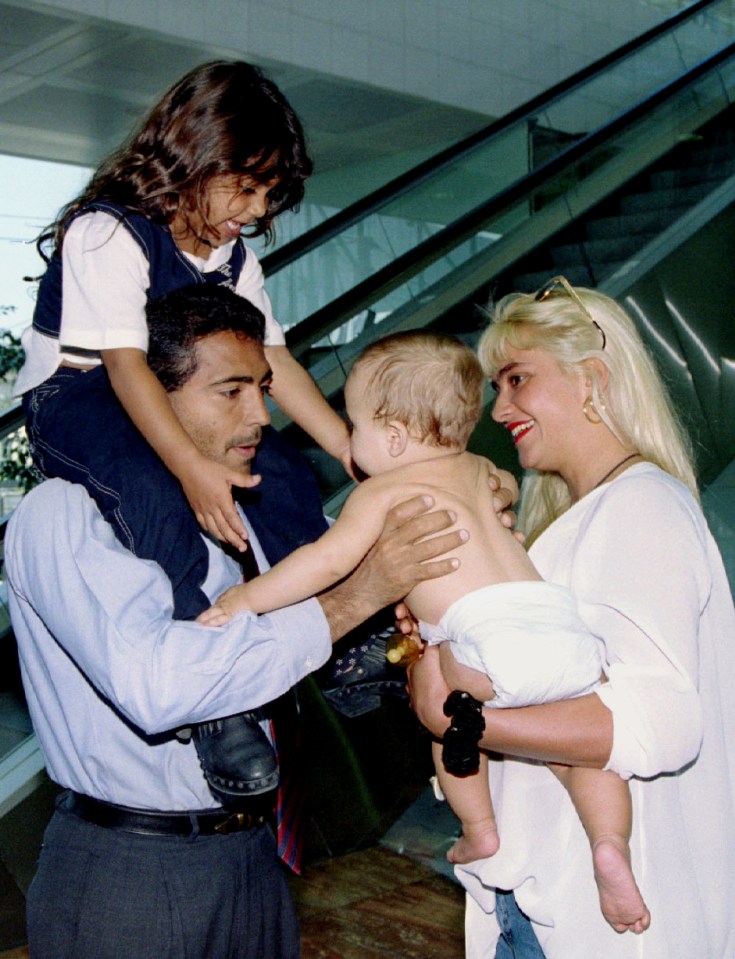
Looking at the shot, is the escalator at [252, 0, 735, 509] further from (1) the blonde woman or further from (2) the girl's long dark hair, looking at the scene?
(1) the blonde woman

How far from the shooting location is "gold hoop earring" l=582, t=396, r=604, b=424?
1953 mm

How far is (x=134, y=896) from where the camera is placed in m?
1.75

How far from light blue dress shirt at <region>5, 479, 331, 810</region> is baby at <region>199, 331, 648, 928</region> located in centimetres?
8

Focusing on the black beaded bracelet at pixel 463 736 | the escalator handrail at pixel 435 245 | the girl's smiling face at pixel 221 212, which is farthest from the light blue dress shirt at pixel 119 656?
the escalator handrail at pixel 435 245

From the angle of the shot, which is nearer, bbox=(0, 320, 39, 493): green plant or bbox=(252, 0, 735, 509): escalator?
bbox=(0, 320, 39, 493): green plant

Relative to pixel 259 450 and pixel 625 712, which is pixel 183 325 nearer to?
pixel 259 450

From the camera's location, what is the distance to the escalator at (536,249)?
4.46 meters

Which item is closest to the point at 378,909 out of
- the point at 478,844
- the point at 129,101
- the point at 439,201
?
the point at 478,844

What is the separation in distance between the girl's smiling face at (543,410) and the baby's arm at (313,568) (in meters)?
0.35

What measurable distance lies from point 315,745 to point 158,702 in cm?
244

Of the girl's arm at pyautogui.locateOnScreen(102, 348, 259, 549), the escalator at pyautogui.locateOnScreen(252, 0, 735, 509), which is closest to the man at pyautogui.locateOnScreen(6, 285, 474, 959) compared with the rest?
the girl's arm at pyautogui.locateOnScreen(102, 348, 259, 549)

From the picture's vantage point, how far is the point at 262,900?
1.90 metres

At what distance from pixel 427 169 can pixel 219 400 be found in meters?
4.23

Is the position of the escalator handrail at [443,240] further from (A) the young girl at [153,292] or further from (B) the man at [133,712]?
(B) the man at [133,712]
